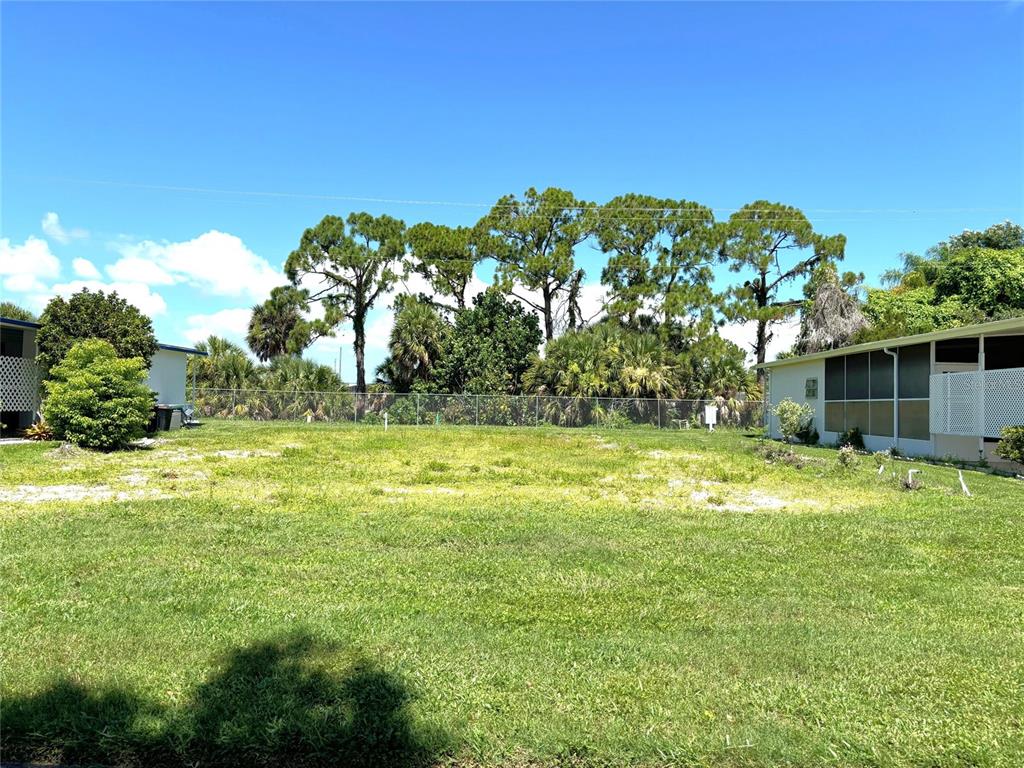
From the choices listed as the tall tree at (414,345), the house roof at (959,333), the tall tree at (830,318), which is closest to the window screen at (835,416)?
the house roof at (959,333)

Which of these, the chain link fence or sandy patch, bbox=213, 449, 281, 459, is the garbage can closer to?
sandy patch, bbox=213, 449, 281, 459

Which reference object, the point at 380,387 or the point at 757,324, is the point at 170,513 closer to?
the point at 380,387

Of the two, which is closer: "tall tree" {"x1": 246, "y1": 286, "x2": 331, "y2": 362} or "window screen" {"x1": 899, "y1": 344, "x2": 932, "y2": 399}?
"window screen" {"x1": 899, "y1": 344, "x2": 932, "y2": 399}

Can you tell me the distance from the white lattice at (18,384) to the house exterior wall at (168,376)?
4.46 m

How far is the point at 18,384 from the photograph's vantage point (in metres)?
17.5

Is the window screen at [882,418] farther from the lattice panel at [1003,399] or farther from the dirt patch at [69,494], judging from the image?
the dirt patch at [69,494]

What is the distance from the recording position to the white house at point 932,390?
47.2 ft

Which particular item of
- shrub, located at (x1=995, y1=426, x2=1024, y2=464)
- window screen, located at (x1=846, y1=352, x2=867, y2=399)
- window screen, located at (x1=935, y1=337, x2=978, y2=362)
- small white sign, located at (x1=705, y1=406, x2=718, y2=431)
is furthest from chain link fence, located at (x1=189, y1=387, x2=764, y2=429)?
shrub, located at (x1=995, y1=426, x2=1024, y2=464)

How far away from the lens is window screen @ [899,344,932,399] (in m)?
16.7

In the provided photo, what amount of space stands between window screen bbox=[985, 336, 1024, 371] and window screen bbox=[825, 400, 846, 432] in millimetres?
4704

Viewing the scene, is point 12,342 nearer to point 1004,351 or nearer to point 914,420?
point 914,420

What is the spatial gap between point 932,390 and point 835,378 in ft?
17.3

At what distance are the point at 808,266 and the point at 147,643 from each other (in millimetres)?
39277

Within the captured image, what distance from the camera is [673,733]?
2.77m
